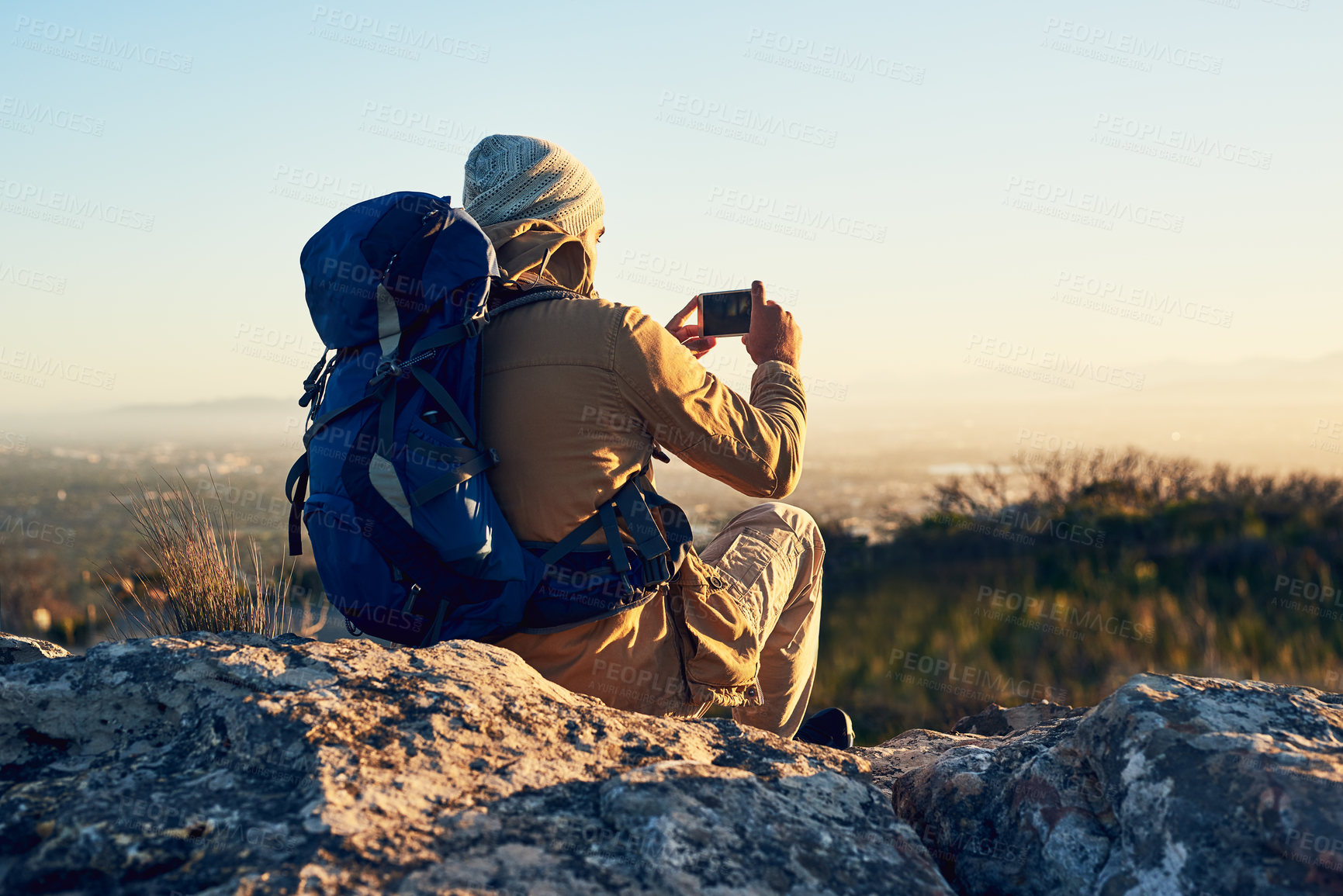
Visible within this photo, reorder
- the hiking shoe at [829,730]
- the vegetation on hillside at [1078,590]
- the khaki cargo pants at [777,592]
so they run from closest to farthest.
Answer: the khaki cargo pants at [777,592] < the hiking shoe at [829,730] < the vegetation on hillside at [1078,590]

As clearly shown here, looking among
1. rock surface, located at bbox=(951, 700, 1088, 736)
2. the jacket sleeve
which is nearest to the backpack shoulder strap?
the jacket sleeve

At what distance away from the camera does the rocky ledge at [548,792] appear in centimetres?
133

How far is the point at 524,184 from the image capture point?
2676 millimetres

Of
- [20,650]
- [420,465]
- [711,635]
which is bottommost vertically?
[20,650]

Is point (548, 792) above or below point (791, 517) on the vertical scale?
below

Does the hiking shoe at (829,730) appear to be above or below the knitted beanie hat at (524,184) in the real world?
below

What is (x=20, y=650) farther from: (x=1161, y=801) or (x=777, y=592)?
(x=1161, y=801)

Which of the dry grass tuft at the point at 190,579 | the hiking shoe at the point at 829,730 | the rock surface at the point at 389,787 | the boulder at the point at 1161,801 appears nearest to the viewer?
the rock surface at the point at 389,787

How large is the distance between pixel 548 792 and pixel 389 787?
0.28 meters

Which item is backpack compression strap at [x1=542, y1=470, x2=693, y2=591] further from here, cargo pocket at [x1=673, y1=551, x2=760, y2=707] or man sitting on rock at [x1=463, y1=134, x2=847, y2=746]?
cargo pocket at [x1=673, y1=551, x2=760, y2=707]

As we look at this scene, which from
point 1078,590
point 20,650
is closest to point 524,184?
point 20,650

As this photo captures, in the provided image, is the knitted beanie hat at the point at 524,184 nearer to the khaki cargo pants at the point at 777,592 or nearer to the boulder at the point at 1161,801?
the khaki cargo pants at the point at 777,592

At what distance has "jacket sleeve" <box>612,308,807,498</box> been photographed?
2.36 meters

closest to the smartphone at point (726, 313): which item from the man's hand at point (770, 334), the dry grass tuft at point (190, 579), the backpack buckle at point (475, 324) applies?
the man's hand at point (770, 334)
